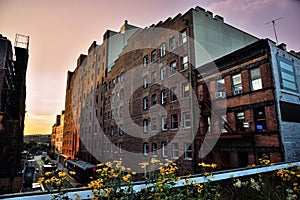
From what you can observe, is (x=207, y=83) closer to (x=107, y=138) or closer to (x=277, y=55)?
(x=277, y=55)

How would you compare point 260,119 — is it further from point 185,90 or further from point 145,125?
point 145,125

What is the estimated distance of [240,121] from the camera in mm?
15898

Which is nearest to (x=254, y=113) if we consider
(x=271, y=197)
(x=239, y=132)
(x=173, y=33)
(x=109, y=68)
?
(x=239, y=132)

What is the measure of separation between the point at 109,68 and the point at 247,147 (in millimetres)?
33551

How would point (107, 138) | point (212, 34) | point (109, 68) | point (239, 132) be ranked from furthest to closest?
point (109, 68)
point (107, 138)
point (212, 34)
point (239, 132)

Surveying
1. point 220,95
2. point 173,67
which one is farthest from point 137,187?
point 173,67

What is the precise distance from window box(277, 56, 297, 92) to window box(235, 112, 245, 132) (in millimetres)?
3623

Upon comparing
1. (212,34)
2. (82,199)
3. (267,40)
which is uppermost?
(212,34)

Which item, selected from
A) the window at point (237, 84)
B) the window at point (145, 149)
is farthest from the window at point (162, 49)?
the window at point (145, 149)

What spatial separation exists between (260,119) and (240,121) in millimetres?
1649

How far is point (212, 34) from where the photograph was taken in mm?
23391

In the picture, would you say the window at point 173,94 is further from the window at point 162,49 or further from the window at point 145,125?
the window at point 145,125

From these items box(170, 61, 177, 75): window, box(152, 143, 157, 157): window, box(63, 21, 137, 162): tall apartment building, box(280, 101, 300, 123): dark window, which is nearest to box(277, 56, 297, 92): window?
box(280, 101, 300, 123): dark window

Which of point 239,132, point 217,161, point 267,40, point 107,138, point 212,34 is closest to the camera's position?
point 267,40
